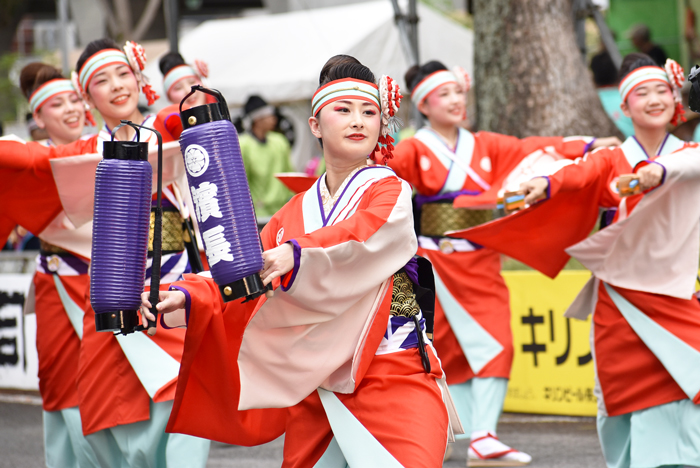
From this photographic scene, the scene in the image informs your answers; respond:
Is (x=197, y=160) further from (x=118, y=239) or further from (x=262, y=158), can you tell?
(x=262, y=158)

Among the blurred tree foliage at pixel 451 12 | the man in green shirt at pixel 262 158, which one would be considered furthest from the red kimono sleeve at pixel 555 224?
the blurred tree foliage at pixel 451 12

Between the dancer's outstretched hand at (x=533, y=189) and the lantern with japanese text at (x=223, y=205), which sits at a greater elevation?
the lantern with japanese text at (x=223, y=205)

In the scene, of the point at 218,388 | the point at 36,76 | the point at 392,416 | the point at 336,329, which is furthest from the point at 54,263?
the point at 392,416

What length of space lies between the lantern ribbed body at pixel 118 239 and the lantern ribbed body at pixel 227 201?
0.85ft

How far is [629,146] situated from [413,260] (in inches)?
67.2

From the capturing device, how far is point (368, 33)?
1202 cm

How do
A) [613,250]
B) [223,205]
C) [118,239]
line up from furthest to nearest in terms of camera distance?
[613,250] < [118,239] < [223,205]

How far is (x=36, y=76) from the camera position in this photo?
4863 millimetres

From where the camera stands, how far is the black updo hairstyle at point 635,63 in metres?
4.26

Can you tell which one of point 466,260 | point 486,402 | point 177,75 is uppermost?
point 177,75

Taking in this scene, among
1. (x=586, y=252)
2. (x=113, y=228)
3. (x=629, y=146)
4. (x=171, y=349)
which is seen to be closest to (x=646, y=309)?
(x=586, y=252)

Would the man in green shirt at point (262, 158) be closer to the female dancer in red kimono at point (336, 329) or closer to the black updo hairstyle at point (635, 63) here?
the black updo hairstyle at point (635, 63)

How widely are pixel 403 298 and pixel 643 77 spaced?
197cm

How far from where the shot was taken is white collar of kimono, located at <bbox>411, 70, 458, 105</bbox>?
5230 mm
